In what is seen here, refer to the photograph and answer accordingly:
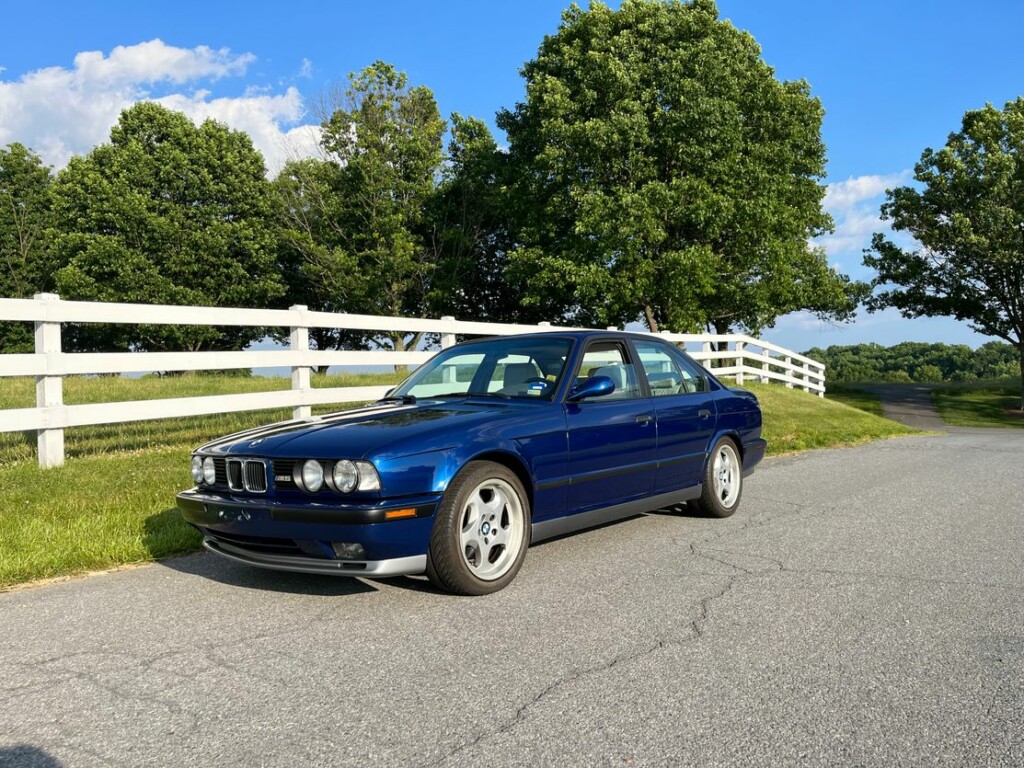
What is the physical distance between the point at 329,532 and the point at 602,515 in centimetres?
192

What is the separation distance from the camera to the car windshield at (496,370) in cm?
523

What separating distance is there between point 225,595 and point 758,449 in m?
4.66

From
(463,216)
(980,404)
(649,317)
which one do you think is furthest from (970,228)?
(463,216)

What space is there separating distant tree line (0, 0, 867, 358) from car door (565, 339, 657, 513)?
1850 cm

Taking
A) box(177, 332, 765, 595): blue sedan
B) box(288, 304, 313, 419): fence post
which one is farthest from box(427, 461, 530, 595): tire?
box(288, 304, 313, 419): fence post

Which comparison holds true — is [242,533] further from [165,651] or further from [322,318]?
[322,318]

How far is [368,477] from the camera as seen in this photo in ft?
12.9

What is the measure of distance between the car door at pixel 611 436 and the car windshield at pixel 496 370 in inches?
7.8

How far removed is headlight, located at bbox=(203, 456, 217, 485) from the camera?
4.48 m

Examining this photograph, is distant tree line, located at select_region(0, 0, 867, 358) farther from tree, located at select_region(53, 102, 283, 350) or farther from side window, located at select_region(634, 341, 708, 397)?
side window, located at select_region(634, 341, 708, 397)

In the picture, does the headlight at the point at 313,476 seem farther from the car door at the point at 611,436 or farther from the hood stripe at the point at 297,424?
the car door at the point at 611,436

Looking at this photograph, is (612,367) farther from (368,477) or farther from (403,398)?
(368,477)

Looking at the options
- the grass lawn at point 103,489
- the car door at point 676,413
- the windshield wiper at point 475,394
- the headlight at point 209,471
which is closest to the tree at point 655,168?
the grass lawn at point 103,489

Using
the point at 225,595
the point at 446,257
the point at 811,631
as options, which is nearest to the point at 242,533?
the point at 225,595
